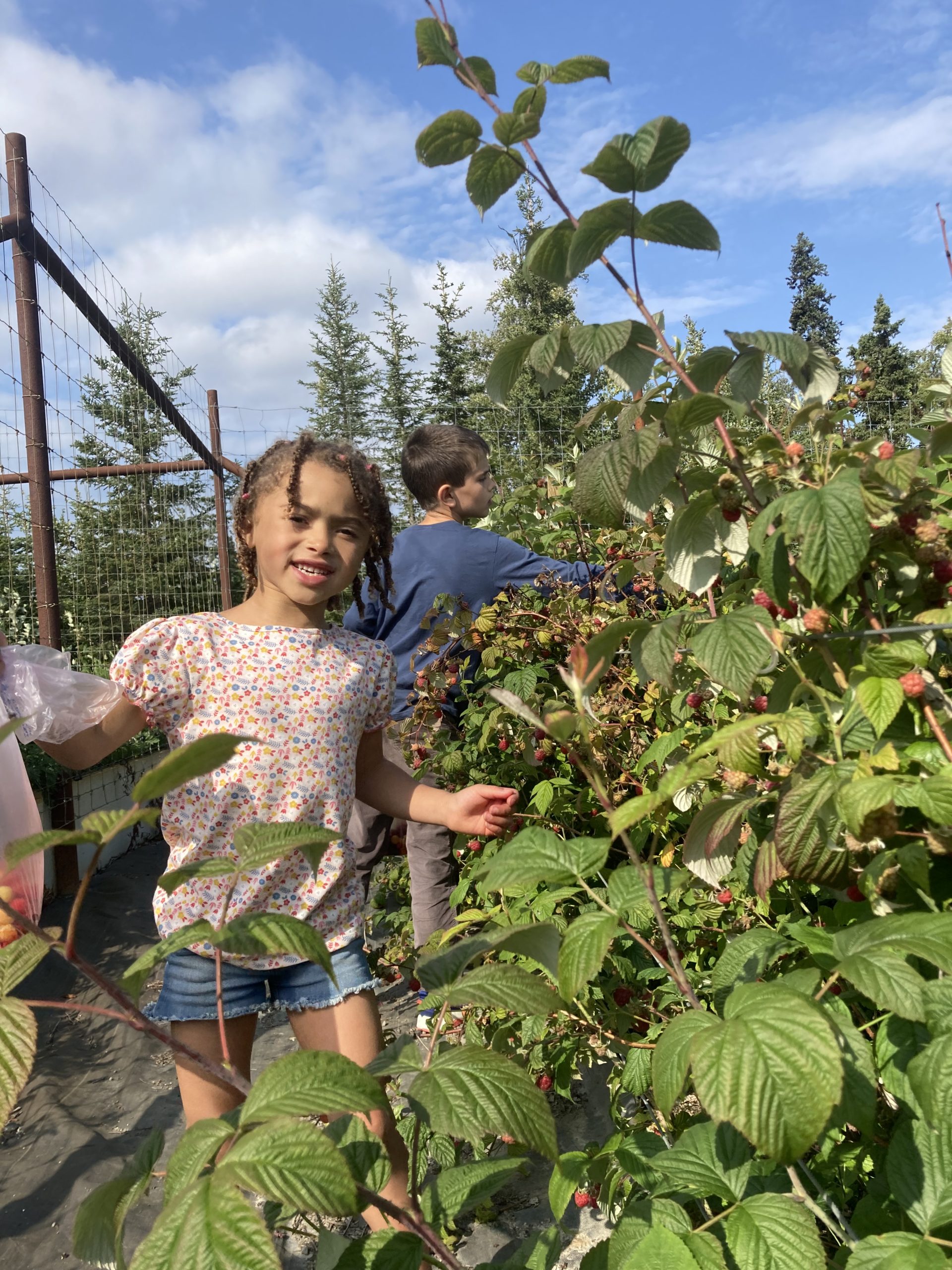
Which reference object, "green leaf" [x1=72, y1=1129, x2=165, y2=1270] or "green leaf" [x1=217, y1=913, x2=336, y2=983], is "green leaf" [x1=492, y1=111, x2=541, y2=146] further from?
"green leaf" [x1=72, y1=1129, x2=165, y2=1270]

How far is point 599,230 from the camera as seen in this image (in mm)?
871

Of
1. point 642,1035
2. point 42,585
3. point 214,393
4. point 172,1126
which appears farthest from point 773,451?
point 214,393

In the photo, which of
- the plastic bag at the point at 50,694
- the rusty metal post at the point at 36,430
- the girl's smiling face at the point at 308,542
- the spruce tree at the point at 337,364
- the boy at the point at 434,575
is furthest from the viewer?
the spruce tree at the point at 337,364

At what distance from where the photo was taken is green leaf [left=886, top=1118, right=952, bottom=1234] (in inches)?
27.7

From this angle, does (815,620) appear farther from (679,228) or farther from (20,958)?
(20,958)

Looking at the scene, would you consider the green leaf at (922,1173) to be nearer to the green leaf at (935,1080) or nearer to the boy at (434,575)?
the green leaf at (935,1080)

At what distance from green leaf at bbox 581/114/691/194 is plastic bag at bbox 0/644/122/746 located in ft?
3.65

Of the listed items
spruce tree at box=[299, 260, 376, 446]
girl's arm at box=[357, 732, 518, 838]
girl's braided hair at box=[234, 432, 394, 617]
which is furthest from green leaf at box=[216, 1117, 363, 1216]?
spruce tree at box=[299, 260, 376, 446]

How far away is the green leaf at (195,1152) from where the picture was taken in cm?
52

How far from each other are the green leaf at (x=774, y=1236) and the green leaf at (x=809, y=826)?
0.27 meters

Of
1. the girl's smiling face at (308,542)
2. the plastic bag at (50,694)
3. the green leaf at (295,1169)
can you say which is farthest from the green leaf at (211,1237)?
the girl's smiling face at (308,542)

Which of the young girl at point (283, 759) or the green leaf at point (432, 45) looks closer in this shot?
the green leaf at point (432, 45)

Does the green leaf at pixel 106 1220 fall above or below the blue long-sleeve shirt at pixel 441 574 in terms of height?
below

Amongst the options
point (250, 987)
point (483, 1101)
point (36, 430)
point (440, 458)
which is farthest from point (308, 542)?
point (36, 430)
